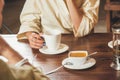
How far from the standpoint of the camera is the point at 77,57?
56.4 inches

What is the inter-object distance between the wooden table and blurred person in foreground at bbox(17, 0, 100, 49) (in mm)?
142

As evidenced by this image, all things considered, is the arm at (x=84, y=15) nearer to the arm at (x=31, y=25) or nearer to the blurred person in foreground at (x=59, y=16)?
the blurred person in foreground at (x=59, y=16)

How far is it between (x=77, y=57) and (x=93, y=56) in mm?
127

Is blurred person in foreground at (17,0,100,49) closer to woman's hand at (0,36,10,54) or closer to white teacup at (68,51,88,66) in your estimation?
woman's hand at (0,36,10,54)

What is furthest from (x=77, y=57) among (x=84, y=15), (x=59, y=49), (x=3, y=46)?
(x=84, y=15)

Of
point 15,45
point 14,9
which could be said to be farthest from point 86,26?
point 14,9

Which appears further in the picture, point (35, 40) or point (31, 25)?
point (31, 25)

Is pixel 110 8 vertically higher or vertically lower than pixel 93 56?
lower

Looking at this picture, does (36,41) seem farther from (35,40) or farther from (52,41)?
(52,41)

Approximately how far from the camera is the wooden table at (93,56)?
4.32 feet

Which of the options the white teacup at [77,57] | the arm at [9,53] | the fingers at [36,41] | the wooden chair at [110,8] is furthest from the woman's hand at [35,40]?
the wooden chair at [110,8]

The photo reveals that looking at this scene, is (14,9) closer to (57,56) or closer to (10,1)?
(10,1)

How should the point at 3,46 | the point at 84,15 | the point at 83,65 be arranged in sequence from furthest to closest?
1. the point at 84,15
2. the point at 3,46
3. the point at 83,65

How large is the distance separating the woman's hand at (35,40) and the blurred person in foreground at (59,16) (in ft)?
0.21
